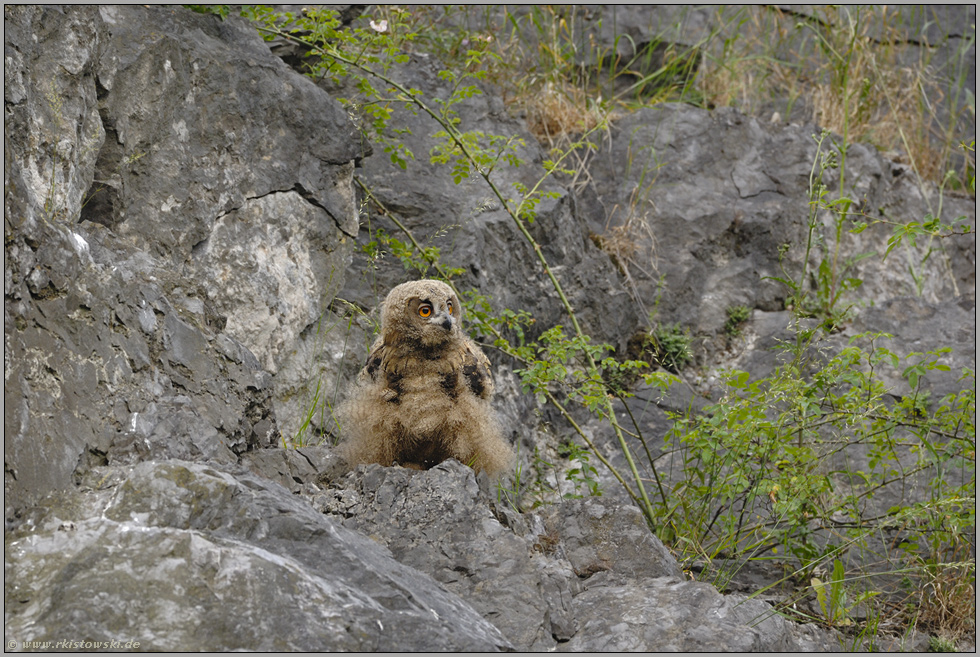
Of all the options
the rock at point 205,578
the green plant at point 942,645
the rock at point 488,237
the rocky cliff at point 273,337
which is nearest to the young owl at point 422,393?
the rocky cliff at point 273,337

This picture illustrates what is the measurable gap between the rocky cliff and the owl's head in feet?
2.41

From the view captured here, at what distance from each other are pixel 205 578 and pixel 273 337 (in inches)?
114

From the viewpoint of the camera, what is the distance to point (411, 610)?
2.86 metres

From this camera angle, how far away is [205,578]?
2.65m

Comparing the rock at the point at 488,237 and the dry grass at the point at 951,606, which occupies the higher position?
the rock at the point at 488,237

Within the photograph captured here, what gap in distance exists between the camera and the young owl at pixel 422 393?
448 cm

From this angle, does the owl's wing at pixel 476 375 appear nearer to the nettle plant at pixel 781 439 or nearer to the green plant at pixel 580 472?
the nettle plant at pixel 781 439

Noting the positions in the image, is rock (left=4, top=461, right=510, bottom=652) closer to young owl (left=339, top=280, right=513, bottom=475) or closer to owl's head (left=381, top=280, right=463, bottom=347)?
young owl (left=339, top=280, right=513, bottom=475)

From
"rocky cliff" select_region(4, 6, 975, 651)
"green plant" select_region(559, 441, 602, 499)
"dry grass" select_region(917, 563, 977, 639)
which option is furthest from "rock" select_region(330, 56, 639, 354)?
"dry grass" select_region(917, 563, 977, 639)

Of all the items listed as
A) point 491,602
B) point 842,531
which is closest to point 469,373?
point 491,602

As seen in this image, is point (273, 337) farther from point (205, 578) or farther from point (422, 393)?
point (205, 578)

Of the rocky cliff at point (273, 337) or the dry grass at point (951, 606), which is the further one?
the dry grass at point (951, 606)

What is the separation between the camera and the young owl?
4.48 m

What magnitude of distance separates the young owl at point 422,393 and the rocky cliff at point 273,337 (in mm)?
302
